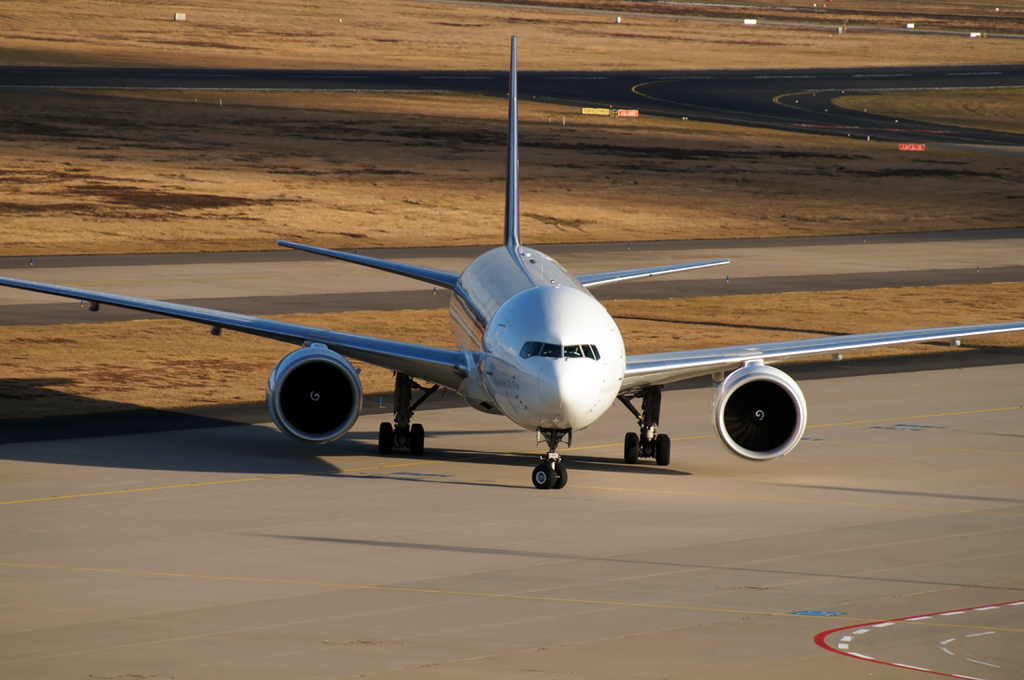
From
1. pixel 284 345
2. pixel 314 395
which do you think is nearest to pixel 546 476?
pixel 314 395

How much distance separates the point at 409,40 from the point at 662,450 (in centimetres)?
13321

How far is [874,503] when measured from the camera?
26234 mm

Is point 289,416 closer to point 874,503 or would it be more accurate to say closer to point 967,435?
point 874,503

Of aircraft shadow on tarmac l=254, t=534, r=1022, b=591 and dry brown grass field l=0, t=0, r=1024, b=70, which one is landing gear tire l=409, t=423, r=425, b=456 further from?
dry brown grass field l=0, t=0, r=1024, b=70

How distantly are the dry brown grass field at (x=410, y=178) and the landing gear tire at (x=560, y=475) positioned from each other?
39070mm

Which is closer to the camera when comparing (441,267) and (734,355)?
(734,355)

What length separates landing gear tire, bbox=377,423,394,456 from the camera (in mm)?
29984

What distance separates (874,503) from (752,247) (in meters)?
43.8

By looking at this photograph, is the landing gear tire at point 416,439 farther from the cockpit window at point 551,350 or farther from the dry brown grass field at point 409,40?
the dry brown grass field at point 409,40

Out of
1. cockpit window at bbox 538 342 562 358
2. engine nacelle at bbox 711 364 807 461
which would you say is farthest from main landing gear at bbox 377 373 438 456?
engine nacelle at bbox 711 364 807 461

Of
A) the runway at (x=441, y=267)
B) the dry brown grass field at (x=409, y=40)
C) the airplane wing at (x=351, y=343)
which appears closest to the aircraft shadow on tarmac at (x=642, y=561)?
the airplane wing at (x=351, y=343)

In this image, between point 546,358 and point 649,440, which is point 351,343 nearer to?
point 546,358

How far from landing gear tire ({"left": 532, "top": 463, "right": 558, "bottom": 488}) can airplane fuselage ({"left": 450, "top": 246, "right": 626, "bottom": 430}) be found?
983mm

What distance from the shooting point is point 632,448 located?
96.7ft
